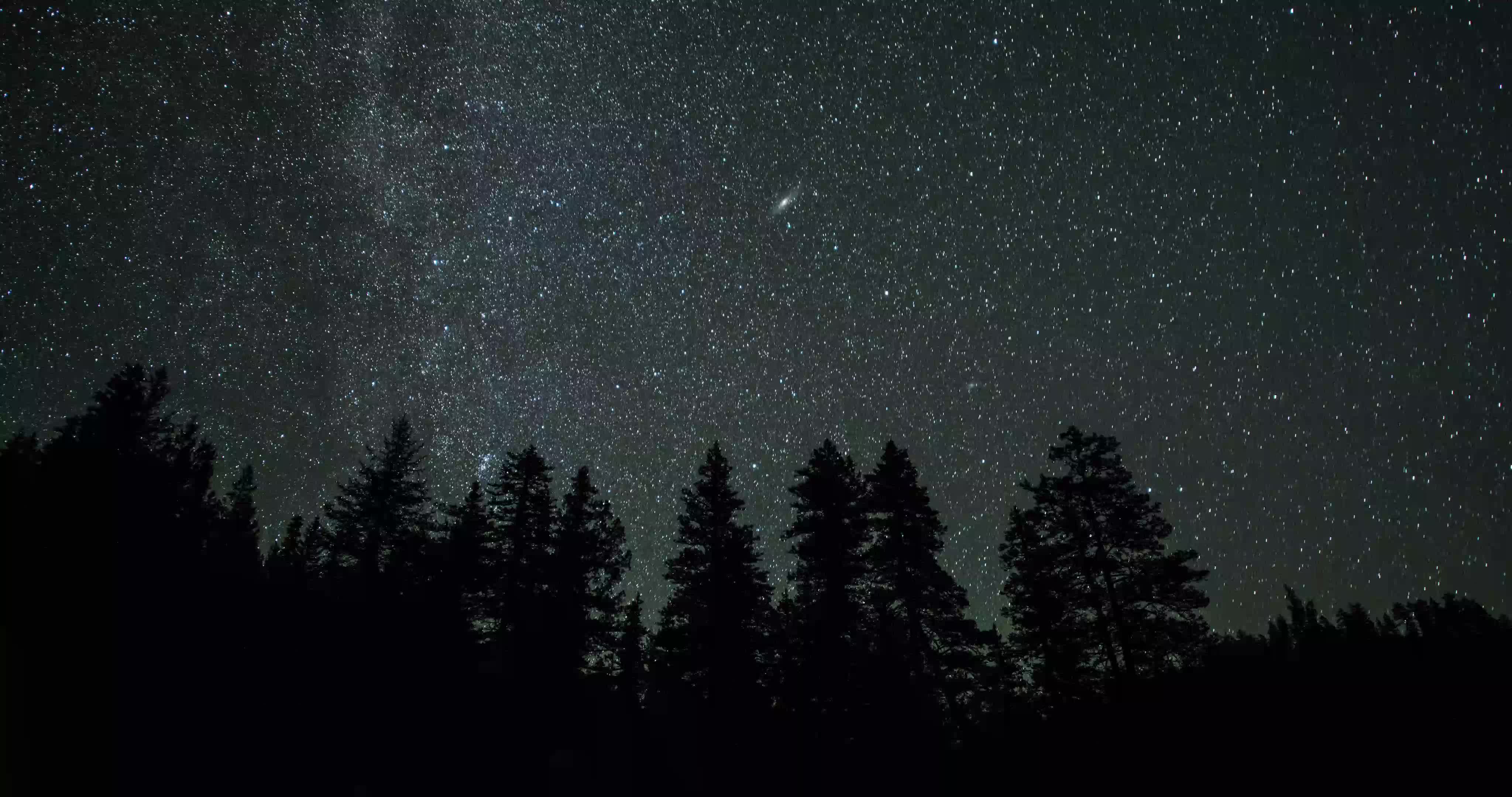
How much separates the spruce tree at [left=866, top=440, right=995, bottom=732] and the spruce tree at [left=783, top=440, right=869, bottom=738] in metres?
1.03

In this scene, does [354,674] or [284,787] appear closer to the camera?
[284,787]

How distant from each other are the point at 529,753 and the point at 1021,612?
18.7 metres

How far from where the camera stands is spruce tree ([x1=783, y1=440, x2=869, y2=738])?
21844 millimetres

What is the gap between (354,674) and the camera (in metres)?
19.7

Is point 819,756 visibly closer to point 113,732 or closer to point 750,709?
point 750,709

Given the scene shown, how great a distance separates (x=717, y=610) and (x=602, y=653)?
22.9 feet

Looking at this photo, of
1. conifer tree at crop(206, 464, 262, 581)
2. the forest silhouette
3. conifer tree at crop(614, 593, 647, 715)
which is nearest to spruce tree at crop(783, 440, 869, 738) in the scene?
the forest silhouette

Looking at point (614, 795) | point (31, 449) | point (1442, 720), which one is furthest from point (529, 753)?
point (1442, 720)

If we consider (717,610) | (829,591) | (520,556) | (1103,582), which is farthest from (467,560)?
(1103,582)

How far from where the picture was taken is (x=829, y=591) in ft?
77.1

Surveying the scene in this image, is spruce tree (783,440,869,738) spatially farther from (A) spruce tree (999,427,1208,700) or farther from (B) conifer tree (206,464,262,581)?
(B) conifer tree (206,464,262,581)

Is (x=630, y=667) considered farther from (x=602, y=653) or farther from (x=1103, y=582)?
(x=1103, y=582)

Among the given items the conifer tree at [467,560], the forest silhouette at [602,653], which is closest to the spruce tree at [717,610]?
the forest silhouette at [602,653]

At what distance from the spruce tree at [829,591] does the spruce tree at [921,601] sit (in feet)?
3.37
